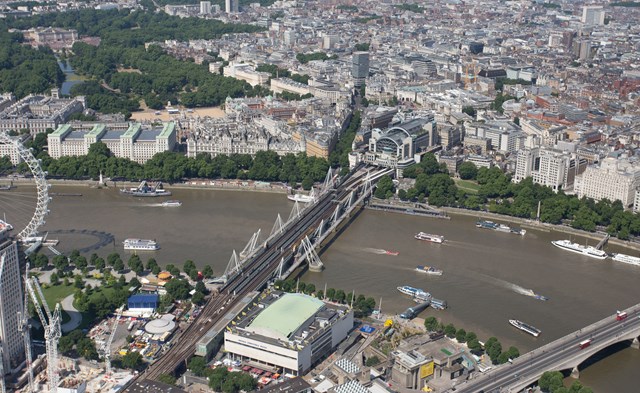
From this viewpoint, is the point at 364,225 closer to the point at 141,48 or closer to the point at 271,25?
the point at 141,48

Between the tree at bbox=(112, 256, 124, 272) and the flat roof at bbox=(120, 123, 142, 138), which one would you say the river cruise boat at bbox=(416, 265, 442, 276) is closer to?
the tree at bbox=(112, 256, 124, 272)

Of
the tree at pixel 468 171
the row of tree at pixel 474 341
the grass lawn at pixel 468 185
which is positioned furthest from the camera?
the tree at pixel 468 171

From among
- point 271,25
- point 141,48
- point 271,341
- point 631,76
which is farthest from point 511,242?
point 271,25

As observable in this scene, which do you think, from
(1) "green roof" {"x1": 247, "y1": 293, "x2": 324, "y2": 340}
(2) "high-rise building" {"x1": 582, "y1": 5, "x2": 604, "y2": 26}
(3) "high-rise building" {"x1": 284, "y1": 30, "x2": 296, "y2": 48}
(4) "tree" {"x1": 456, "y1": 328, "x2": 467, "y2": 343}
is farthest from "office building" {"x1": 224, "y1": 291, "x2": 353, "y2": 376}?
(2) "high-rise building" {"x1": 582, "y1": 5, "x2": 604, "y2": 26}

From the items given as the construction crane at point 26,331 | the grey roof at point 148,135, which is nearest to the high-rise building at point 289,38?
the grey roof at point 148,135

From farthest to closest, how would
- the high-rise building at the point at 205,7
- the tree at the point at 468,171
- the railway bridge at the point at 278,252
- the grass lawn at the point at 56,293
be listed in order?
the high-rise building at the point at 205,7, the tree at the point at 468,171, the grass lawn at the point at 56,293, the railway bridge at the point at 278,252

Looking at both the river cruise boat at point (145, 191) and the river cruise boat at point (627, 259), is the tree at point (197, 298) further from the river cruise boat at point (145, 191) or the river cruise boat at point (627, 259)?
the river cruise boat at point (627, 259)

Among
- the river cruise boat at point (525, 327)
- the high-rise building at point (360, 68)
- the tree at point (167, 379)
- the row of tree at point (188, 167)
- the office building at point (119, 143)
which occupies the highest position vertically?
the high-rise building at point (360, 68)
